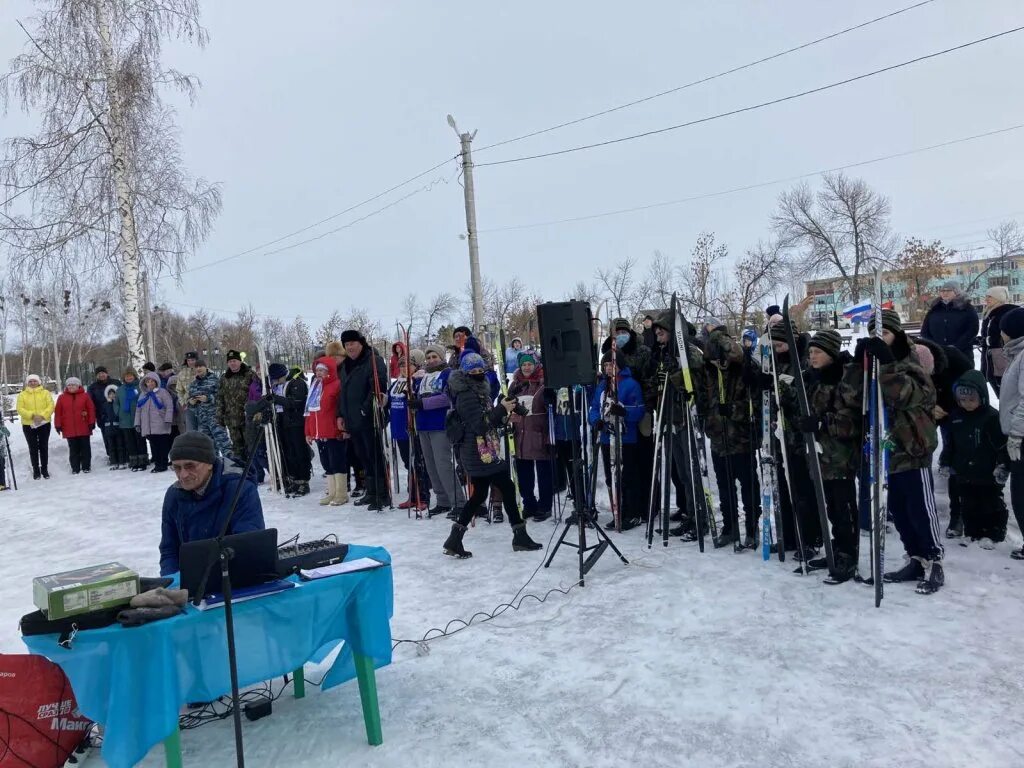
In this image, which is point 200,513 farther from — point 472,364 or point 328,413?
point 328,413

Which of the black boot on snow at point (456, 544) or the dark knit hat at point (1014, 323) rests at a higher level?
the dark knit hat at point (1014, 323)

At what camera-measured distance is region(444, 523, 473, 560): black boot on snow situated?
616 cm

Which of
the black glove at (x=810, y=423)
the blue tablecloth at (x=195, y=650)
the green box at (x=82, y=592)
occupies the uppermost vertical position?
the black glove at (x=810, y=423)

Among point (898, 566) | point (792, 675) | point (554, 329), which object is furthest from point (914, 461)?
point (554, 329)

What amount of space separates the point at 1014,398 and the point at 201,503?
205 inches

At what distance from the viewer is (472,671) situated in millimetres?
4000

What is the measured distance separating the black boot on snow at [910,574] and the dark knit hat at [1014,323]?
5.95 feet

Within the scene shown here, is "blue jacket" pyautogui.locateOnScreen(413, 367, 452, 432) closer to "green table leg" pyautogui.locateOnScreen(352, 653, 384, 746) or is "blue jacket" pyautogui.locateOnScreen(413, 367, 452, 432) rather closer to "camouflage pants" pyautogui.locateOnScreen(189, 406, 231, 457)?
"camouflage pants" pyautogui.locateOnScreen(189, 406, 231, 457)

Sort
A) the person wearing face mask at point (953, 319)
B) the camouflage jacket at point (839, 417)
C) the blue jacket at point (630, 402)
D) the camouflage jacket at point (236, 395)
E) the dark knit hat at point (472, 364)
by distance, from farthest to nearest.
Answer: the camouflage jacket at point (236, 395) → the person wearing face mask at point (953, 319) → the blue jacket at point (630, 402) → the dark knit hat at point (472, 364) → the camouflage jacket at point (839, 417)

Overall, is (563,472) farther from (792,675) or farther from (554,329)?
(792,675)

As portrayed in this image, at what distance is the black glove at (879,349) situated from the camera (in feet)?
14.8

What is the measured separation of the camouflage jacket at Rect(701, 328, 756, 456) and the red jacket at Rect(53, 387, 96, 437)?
1168cm

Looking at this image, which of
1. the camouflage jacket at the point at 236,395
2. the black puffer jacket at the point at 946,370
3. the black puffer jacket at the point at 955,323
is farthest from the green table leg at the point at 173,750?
the camouflage jacket at the point at 236,395

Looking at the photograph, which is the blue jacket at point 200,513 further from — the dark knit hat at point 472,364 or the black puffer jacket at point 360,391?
the black puffer jacket at point 360,391
